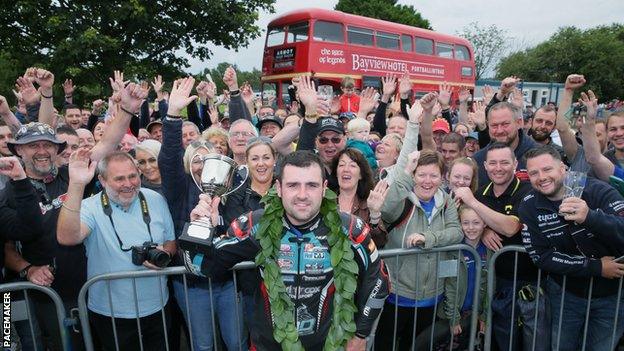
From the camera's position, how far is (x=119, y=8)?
1526cm

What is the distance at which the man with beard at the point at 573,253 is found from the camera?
2.96 m

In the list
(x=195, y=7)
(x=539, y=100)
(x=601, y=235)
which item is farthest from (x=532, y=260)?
(x=539, y=100)

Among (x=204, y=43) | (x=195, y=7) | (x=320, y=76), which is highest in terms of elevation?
(x=195, y=7)

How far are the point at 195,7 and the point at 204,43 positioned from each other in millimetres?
1591

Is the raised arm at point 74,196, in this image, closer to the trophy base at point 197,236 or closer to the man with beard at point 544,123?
the trophy base at point 197,236

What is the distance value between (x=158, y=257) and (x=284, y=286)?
0.92m

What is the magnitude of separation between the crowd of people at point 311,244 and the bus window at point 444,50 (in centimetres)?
1613

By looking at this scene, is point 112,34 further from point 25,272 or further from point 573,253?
point 573,253

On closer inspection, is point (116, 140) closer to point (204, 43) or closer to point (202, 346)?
point (202, 346)

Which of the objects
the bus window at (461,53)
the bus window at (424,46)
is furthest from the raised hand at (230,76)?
the bus window at (461,53)

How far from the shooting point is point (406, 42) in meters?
17.5

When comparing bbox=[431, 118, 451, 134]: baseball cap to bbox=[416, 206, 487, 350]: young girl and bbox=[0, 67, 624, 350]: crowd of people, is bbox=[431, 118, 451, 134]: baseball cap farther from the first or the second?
bbox=[416, 206, 487, 350]: young girl

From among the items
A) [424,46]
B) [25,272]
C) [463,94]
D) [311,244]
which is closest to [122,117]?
[25,272]

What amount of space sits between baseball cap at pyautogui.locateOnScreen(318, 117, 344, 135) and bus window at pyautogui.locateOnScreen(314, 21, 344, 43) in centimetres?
1113
